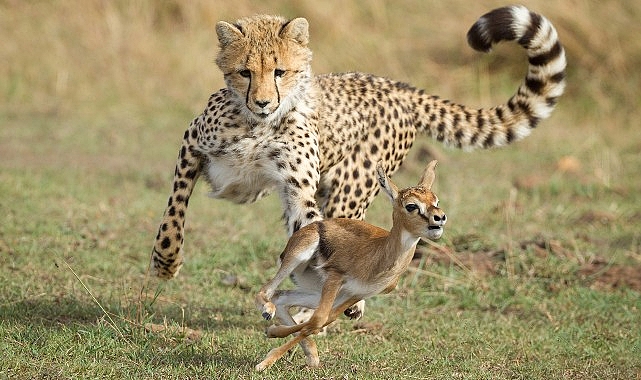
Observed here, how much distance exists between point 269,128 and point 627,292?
2.17m

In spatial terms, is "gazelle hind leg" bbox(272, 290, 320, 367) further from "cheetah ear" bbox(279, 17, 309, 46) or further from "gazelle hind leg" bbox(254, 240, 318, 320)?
"cheetah ear" bbox(279, 17, 309, 46)

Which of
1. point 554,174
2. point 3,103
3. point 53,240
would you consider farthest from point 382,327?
point 3,103

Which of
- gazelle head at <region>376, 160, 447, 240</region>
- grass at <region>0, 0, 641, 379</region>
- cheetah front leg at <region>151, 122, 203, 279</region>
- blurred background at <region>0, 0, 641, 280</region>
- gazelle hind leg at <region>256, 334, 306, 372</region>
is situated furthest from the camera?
blurred background at <region>0, 0, 641, 280</region>

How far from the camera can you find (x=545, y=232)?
6.91m

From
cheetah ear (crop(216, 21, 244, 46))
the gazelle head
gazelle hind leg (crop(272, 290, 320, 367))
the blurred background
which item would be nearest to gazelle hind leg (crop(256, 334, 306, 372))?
gazelle hind leg (crop(272, 290, 320, 367))

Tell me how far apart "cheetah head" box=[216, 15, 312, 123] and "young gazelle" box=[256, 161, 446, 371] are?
2.19 ft

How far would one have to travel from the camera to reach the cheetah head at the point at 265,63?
461 centimetres

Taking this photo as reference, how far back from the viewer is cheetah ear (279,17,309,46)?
15.8 feet

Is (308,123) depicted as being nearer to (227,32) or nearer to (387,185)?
(227,32)

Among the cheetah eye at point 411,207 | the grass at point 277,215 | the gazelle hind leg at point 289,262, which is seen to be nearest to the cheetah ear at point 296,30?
the gazelle hind leg at point 289,262

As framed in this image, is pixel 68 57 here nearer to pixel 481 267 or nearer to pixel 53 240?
pixel 53 240

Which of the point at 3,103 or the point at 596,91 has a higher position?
the point at 3,103

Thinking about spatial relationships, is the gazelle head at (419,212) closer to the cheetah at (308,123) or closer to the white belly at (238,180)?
the cheetah at (308,123)

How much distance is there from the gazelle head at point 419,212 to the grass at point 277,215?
26.5 inches
